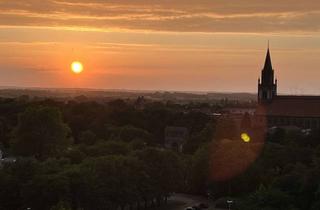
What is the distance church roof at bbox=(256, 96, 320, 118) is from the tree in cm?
5204

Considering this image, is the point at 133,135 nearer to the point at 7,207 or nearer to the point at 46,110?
the point at 46,110

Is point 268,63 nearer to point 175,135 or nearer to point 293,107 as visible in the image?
point 293,107

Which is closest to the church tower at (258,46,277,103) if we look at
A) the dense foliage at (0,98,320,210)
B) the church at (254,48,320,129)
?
the church at (254,48,320,129)

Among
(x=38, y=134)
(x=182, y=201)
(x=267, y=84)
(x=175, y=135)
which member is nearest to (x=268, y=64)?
(x=267, y=84)

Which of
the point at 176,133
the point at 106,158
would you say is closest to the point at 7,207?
the point at 106,158

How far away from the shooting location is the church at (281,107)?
104 metres

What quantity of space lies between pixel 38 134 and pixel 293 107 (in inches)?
2287

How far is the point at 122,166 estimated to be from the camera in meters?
40.9

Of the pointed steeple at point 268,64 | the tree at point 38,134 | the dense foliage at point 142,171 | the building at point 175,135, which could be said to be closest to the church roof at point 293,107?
the pointed steeple at point 268,64

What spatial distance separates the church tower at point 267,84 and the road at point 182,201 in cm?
5615

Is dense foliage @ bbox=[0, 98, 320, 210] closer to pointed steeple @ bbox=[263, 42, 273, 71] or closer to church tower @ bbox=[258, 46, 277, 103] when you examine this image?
church tower @ bbox=[258, 46, 277, 103]

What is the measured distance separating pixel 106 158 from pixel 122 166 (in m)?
1.28

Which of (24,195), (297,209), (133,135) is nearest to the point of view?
(297,209)

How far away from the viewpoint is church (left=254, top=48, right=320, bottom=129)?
104500mm
